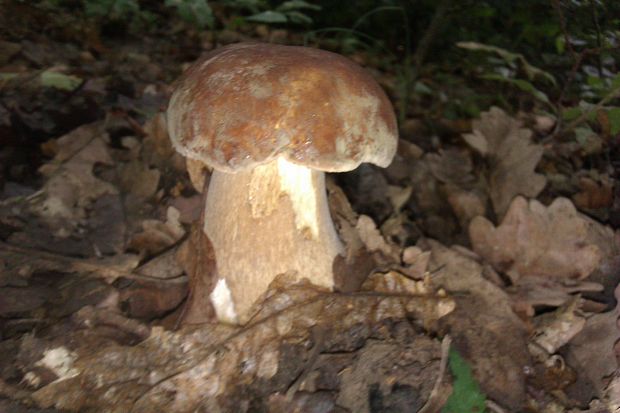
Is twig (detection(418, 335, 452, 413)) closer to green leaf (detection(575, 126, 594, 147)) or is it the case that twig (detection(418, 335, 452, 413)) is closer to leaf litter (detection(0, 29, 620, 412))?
leaf litter (detection(0, 29, 620, 412))

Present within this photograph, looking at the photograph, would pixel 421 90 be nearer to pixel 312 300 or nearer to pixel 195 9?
pixel 195 9

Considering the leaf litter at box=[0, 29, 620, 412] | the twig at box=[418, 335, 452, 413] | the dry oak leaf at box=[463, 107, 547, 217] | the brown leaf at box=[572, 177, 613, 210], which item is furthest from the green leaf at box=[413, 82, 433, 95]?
the twig at box=[418, 335, 452, 413]

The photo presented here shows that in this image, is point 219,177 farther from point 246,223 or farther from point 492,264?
point 492,264

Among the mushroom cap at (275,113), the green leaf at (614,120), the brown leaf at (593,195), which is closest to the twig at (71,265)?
the mushroom cap at (275,113)

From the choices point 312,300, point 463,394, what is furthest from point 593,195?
point 312,300

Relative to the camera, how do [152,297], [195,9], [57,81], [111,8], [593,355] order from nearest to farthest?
[593,355], [152,297], [57,81], [195,9], [111,8]

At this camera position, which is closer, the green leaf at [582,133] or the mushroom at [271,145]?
the mushroom at [271,145]

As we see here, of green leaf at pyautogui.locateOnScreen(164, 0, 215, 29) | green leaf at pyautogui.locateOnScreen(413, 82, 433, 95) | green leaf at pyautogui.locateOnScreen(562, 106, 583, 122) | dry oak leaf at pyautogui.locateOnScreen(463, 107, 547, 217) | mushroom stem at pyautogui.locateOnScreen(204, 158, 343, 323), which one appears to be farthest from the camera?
green leaf at pyautogui.locateOnScreen(413, 82, 433, 95)

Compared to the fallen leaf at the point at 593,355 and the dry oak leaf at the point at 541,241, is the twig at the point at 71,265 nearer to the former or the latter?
the dry oak leaf at the point at 541,241
